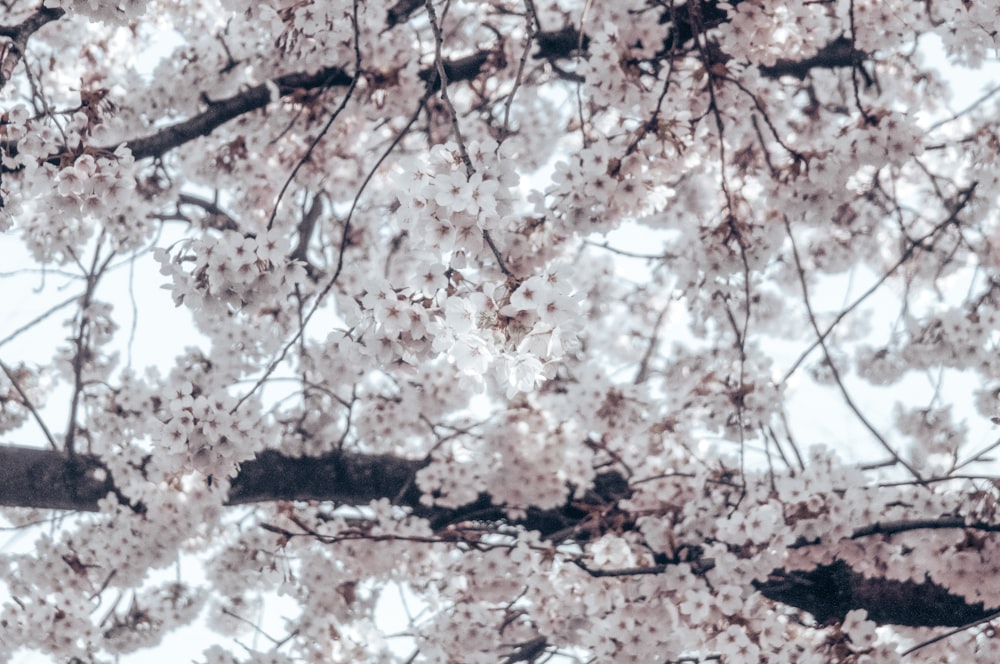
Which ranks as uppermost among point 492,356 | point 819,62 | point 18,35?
point 819,62

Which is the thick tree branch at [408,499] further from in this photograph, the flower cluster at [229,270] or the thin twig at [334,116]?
the thin twig at [334,116]

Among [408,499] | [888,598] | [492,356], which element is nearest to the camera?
[492,356]

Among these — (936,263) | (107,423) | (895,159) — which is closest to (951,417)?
(936,263)

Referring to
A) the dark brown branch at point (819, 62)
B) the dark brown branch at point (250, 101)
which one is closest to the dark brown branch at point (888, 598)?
the dark brown branch at point (819, 62)

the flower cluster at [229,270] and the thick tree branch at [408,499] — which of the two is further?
the thick tree branch at [408,499]

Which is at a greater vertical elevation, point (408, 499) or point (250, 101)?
point (250, 101)

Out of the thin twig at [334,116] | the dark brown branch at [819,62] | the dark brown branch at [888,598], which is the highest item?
the dark brown branch at [819,62]

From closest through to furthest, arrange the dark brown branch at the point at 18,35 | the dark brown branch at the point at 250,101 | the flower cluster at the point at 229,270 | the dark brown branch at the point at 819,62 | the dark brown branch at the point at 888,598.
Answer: the flower cluster at the point at 229,270
the dark brown branch at the point at 18,35
the dark brown branch at the point at 888,598
the dark brown branch at the point at 250,101
the dark brown branch at the point at 819,62

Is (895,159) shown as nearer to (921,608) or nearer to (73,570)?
(921,608)

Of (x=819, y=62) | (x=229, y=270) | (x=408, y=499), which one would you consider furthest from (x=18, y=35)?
(x=819, y=62)

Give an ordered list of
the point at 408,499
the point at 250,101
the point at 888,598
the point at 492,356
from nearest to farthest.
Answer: the point at 492,356 < the point at 888,598 < the point at 250,101 < the point at 408,499

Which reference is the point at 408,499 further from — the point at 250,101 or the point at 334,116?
the point at 334,116
